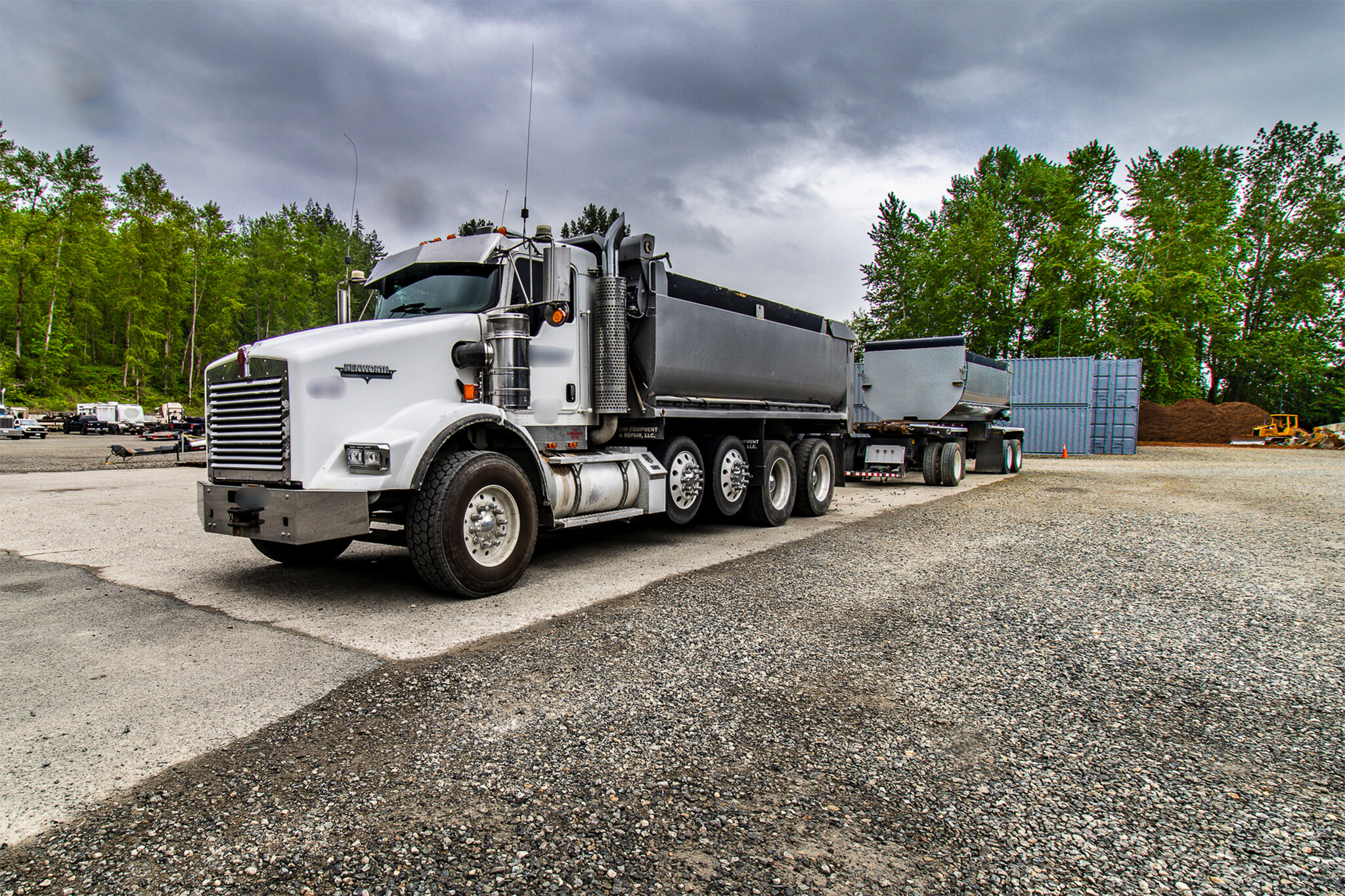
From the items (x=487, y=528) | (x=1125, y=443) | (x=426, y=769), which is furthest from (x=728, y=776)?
(x=1125, y=443)

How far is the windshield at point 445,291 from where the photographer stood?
607 centimetres

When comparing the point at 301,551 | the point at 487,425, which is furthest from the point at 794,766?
the point at 301,551

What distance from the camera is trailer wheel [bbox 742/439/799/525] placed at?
→ 365 inches

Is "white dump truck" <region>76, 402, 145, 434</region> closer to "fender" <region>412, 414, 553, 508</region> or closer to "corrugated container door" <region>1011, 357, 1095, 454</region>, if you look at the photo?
"fender" <region>412, 414, 553, 508</region>

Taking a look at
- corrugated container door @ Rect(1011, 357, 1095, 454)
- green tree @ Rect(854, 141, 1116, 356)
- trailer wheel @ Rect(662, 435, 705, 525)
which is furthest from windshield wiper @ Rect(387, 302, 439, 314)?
green tree @ Rect(854, 141, 1116, 356)

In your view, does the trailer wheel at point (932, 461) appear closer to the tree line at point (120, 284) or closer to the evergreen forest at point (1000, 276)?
the evergreen forest at point (1000, 276)

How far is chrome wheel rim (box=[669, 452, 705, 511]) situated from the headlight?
142 inches

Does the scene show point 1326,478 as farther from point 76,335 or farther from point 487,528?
point 76,335

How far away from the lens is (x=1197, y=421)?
4056 centimetres

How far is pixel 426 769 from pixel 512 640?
5.29 feet

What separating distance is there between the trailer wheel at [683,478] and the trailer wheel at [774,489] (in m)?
1.19

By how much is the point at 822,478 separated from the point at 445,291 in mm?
6414

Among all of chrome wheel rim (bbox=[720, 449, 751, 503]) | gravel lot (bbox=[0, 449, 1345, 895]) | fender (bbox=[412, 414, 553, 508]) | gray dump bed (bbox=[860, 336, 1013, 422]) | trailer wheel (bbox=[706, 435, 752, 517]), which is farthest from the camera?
gray dump bed (bbox=[860, 336, 1013, 422])

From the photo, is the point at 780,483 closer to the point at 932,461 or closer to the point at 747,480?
the point at 747,480
